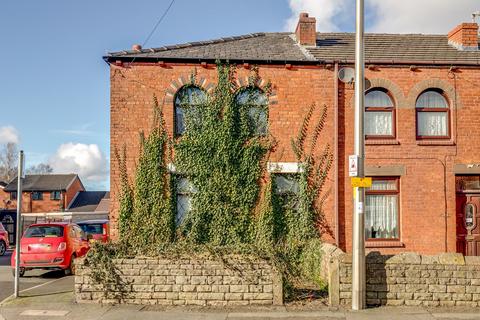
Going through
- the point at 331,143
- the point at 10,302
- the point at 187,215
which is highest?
the point at 331,143

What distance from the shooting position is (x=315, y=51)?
14695mm

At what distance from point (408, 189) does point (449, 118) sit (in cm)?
244

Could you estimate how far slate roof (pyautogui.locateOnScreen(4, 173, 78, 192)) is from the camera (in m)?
52.2

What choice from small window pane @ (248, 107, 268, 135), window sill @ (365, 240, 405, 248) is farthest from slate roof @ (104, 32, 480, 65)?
window sill @ (365, 240, 405, 248)

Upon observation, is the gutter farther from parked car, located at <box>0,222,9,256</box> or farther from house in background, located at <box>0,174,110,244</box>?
house in background, located at <box>0,174,110,244</box>

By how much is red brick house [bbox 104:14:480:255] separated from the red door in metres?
0.03

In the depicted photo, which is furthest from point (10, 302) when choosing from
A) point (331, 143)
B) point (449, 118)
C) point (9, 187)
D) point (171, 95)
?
point (9, 187)

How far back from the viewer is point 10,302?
33.8 feet

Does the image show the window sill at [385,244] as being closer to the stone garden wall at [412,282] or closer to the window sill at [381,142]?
the window sill at [381,142]

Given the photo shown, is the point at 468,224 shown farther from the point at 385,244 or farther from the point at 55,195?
the point at 55,195

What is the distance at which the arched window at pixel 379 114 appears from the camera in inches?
553

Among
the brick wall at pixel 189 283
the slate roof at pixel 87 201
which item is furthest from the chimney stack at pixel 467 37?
the slate roof at pixel 87 201

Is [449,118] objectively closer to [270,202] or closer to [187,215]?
[270,202]

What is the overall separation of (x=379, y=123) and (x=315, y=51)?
2903 mm
